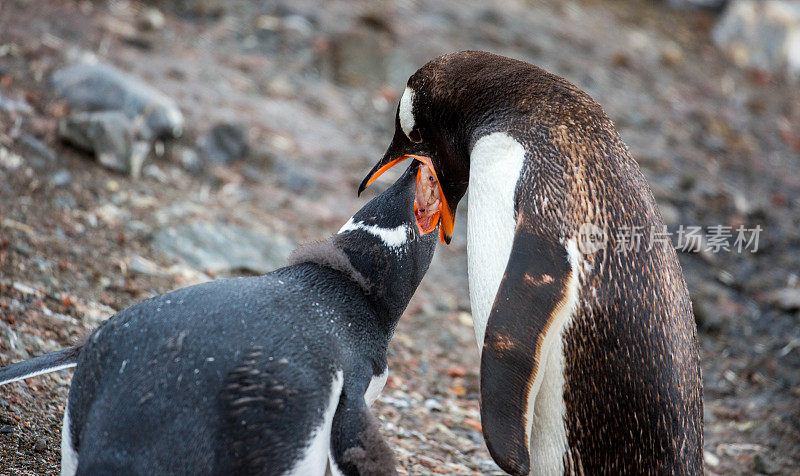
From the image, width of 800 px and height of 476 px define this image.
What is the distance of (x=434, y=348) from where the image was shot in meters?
3.74

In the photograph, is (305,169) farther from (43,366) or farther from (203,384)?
(203,384)

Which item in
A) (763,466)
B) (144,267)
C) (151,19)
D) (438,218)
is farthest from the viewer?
(151,19)

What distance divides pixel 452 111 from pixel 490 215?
0.38 m

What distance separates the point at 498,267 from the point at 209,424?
2.68 feet

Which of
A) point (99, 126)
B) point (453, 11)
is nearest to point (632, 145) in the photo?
point (453, 11)

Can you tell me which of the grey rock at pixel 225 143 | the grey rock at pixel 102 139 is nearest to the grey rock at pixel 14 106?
the grey rock at pixel 102 139

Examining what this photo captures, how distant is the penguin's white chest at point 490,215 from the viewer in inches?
86.8

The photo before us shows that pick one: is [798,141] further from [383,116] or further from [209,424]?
[209,424]

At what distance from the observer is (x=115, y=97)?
4.32 metres

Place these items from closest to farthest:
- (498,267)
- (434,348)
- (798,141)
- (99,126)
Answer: (498,267) → (434,348) → (99,126) → (798,141)

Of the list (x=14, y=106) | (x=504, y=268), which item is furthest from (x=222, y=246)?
(x=504, y=268)

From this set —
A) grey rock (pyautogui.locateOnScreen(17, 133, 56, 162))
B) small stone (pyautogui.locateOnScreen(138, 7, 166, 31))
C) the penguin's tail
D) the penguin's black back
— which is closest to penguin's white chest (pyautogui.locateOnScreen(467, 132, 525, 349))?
the penguin's black back

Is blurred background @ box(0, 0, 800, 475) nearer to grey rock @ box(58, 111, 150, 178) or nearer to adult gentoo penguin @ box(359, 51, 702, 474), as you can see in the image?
grey rock @ box(58, 111, 150, 178)

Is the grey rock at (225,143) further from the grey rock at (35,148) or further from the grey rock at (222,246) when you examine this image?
the grey rock at (35,148)
